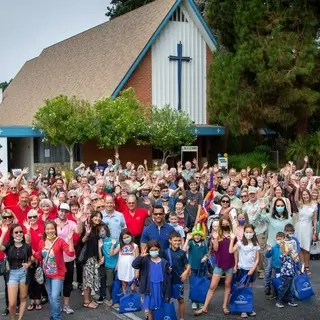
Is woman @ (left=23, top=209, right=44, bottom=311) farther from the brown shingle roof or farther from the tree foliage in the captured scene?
the brown shingle roof

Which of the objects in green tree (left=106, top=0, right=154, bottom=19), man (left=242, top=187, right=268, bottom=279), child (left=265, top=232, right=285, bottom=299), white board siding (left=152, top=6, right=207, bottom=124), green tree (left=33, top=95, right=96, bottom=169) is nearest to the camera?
child (left=265, top=232, right=285, bottom=299)

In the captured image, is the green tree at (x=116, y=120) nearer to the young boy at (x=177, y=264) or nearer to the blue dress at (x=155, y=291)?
the young boy at (x=177, y=264)

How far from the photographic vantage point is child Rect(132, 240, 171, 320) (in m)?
6.99

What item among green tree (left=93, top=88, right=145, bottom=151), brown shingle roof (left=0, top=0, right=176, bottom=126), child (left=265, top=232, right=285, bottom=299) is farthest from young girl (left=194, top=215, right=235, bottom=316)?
brown shingle roof (left=0, top=0, right=176, bottom=126)

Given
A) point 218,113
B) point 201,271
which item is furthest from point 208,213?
point 218,113

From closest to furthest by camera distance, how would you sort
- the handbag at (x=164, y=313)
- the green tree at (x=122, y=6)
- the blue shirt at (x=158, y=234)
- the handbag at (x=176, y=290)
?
the handbag at (x=164, y=313)
the handbag at (x=176, y=290)
the blue shirt at (x=158, y=234)
the green tree at (x=122, y=6)

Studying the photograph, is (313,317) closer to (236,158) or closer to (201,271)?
(201,271)

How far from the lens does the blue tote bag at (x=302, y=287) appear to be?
819cm

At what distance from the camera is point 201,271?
26.4ft

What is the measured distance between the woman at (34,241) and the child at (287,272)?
134 inches

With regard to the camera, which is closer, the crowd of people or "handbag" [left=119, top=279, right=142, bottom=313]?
the crowd of people

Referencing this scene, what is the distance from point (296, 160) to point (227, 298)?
54.7ft

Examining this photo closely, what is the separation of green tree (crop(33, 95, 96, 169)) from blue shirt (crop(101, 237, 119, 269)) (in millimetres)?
17788

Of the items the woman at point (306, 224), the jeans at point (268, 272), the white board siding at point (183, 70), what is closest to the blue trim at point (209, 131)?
the white board siding at point (183, 70)
